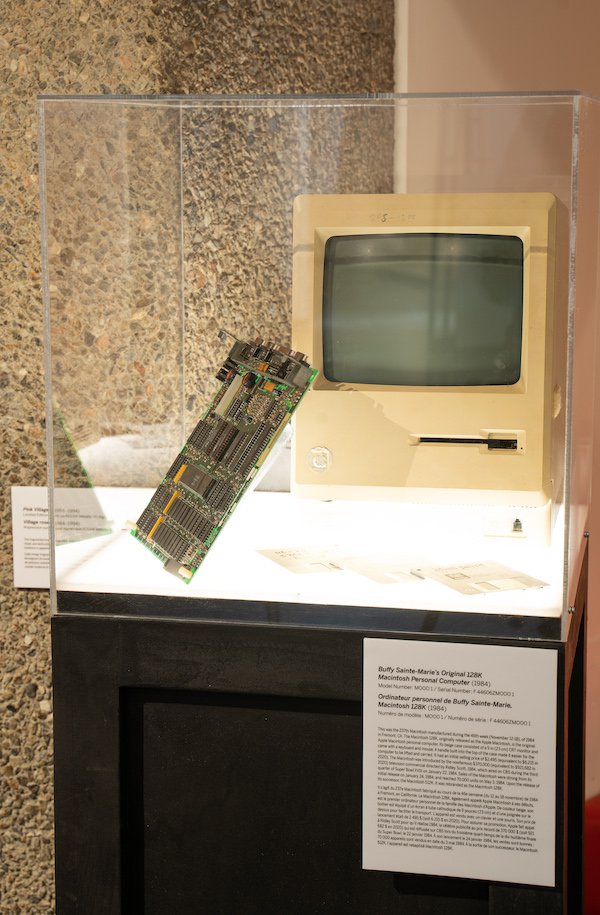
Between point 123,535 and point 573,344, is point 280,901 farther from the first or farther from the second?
point 573,344

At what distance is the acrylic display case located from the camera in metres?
1.04

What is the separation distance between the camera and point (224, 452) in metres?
1.14

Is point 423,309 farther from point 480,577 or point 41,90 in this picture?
point 41,90

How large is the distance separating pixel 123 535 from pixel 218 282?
0.39 meters

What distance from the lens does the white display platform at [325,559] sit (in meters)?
1.03

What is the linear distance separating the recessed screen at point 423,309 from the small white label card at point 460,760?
347 mm

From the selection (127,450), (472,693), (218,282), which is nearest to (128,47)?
(218,282)

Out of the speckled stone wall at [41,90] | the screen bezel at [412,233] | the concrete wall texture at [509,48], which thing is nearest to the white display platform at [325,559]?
the screen bezel at [412,233]

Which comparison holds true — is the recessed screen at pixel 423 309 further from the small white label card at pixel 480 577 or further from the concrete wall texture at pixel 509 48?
the concrete wall texture at pixel 509 48

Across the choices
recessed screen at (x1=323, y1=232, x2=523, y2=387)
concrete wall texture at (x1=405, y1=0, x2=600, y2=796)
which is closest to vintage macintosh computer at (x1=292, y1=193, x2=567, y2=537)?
recessed screen at (x1=323, y1=232, x2=523, y2=387)

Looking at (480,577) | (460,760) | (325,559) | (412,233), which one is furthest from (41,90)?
(460,760)

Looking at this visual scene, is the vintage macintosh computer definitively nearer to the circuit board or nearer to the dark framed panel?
the circuit board

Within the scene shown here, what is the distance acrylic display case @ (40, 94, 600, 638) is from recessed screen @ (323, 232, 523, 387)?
73mm

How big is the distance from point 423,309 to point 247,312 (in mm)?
288
